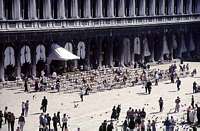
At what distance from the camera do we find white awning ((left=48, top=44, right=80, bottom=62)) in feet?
210

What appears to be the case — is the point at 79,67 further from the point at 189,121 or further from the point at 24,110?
the point at 189,121

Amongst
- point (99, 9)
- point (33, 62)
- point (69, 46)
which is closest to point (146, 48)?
point (99, 9)

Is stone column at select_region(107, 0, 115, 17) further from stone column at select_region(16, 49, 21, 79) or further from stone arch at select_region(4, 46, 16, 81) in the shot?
stone arch at select_region(4, 46, 16, 81)

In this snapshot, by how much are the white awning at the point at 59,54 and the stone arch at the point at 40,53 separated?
1130 millimetres

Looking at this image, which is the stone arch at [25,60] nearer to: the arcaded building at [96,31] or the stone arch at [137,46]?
the arcaded building at [96,31]

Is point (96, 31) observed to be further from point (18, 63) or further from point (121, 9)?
point (18, 63)

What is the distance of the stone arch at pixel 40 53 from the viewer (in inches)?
2552

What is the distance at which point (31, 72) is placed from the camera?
6388cm

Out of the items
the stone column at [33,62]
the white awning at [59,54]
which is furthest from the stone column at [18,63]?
the white awning at [59,54]

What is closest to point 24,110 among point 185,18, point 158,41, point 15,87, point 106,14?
point 15,87

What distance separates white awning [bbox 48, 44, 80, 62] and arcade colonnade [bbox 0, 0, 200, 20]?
15.0 ft

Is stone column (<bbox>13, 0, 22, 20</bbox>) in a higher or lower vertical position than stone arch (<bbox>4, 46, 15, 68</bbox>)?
higher

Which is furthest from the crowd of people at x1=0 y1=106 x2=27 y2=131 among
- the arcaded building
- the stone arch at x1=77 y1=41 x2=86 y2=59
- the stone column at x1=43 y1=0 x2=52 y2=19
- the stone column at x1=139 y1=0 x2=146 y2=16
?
the stone column at x1=139 y1=0 x2=146 y2=16

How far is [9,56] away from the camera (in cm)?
6112
